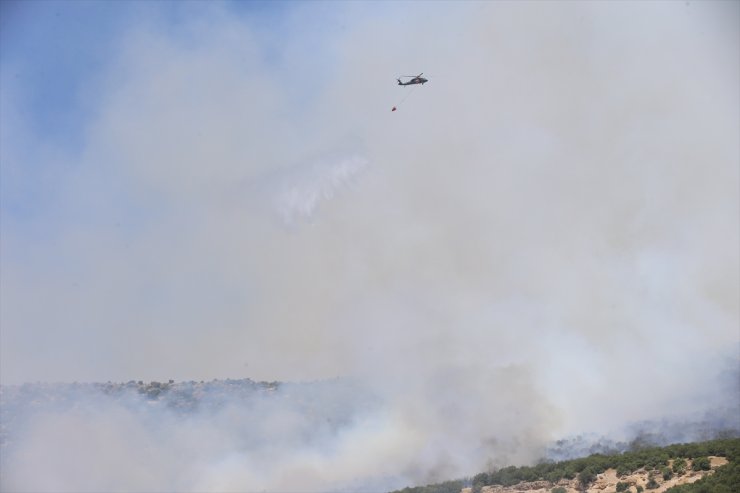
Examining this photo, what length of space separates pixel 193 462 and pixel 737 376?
56456 millimetres

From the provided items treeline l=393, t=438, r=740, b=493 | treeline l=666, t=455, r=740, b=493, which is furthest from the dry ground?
treeline l=666, t=455, r=740, b=493

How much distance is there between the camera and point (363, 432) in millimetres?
96000

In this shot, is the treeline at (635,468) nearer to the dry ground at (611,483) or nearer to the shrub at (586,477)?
the shrub at (586,477)

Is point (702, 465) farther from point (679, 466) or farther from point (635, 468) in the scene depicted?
point (635, 468)

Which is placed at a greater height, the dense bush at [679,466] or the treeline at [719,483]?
the dense bush at [679,466]

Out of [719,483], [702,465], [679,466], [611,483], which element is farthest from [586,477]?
[719,483]

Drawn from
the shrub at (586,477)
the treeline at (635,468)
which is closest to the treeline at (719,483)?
the treeline at (635,468)

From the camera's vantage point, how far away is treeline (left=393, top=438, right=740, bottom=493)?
55.8m

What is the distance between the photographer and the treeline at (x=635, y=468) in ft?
183

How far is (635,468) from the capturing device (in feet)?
208

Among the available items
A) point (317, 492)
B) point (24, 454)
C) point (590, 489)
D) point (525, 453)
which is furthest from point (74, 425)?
point (590, 489)

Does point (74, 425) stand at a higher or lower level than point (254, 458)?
higher

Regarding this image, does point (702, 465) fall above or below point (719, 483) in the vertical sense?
above

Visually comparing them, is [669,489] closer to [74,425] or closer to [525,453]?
[525,453]
